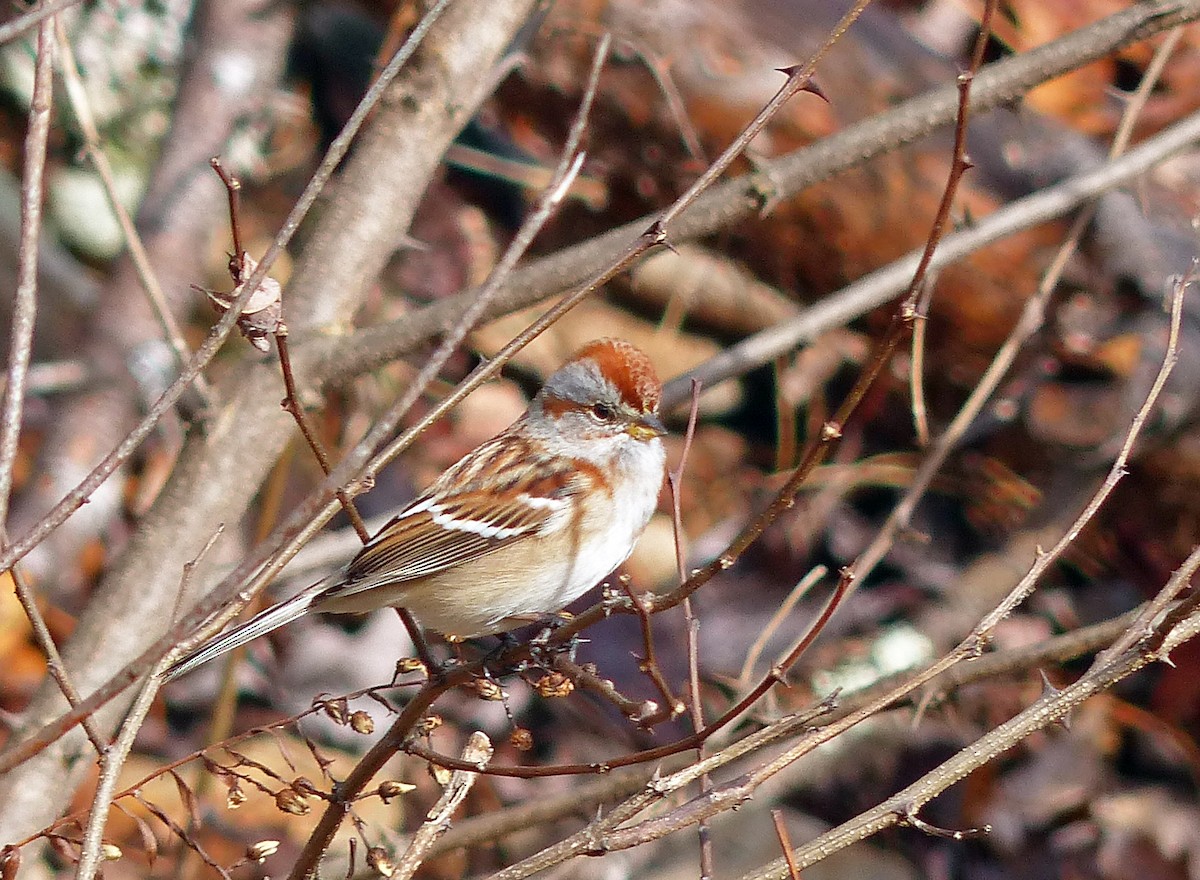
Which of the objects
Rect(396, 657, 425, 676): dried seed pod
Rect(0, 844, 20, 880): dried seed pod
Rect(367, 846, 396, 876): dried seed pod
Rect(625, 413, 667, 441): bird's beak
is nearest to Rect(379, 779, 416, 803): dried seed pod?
Rect(367, 846, 396, 876): dried seed pod

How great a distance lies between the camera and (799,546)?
5.94 metres

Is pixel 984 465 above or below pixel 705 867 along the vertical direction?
above

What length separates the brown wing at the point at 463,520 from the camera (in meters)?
3.41

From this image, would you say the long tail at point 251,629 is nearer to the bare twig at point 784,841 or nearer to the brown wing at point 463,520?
the brown wing at point 463,520

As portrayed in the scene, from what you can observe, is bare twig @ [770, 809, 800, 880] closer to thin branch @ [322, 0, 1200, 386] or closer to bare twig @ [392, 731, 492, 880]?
bare twig @ [392, 731, 492, 880]

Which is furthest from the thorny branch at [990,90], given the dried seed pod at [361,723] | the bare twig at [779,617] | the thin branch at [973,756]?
the dried seed pod at [361,723]

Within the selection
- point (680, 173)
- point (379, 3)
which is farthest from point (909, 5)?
point (379, 3)

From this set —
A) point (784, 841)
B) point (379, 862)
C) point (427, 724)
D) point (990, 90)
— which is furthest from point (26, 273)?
point (990, 90)

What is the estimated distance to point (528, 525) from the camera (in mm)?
3523

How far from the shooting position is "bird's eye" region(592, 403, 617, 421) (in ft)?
12.1

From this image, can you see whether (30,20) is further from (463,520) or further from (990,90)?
(990,90)

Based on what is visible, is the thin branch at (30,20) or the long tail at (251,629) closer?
the thin branch at (30,20)

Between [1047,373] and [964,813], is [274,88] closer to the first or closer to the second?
[1047,373]

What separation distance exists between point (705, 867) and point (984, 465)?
156 inches
